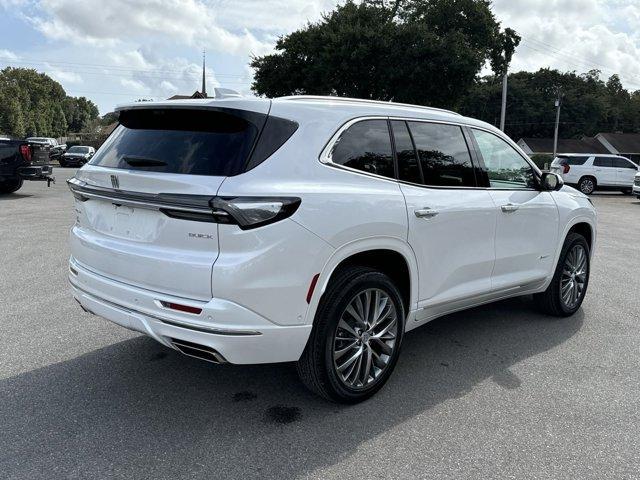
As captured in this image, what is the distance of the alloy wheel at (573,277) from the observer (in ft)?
17.6

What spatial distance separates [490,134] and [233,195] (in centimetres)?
266

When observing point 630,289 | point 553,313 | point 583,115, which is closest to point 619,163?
point 630,289

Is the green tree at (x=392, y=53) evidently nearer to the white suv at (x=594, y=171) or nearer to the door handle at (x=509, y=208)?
the white suv at (x=594, y=171)

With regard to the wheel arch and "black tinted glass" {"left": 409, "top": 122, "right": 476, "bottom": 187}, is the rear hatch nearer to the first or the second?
the wheel arch

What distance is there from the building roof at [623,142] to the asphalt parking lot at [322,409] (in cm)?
8715

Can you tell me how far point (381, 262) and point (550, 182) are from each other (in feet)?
7.16

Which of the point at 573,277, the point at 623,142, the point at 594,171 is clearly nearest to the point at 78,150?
the point at 594,171

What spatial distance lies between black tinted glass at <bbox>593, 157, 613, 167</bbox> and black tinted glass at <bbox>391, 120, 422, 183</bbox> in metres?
22.9

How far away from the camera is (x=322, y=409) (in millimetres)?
3475

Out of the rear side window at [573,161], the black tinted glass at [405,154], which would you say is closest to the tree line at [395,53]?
the rear side window at [573,161]

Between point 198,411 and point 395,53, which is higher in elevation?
point 395,53

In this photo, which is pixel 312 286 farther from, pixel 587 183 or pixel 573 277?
pixel 587 183

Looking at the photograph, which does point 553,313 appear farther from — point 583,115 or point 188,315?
point 583,115

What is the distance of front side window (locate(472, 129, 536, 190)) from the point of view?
4.48 metres
